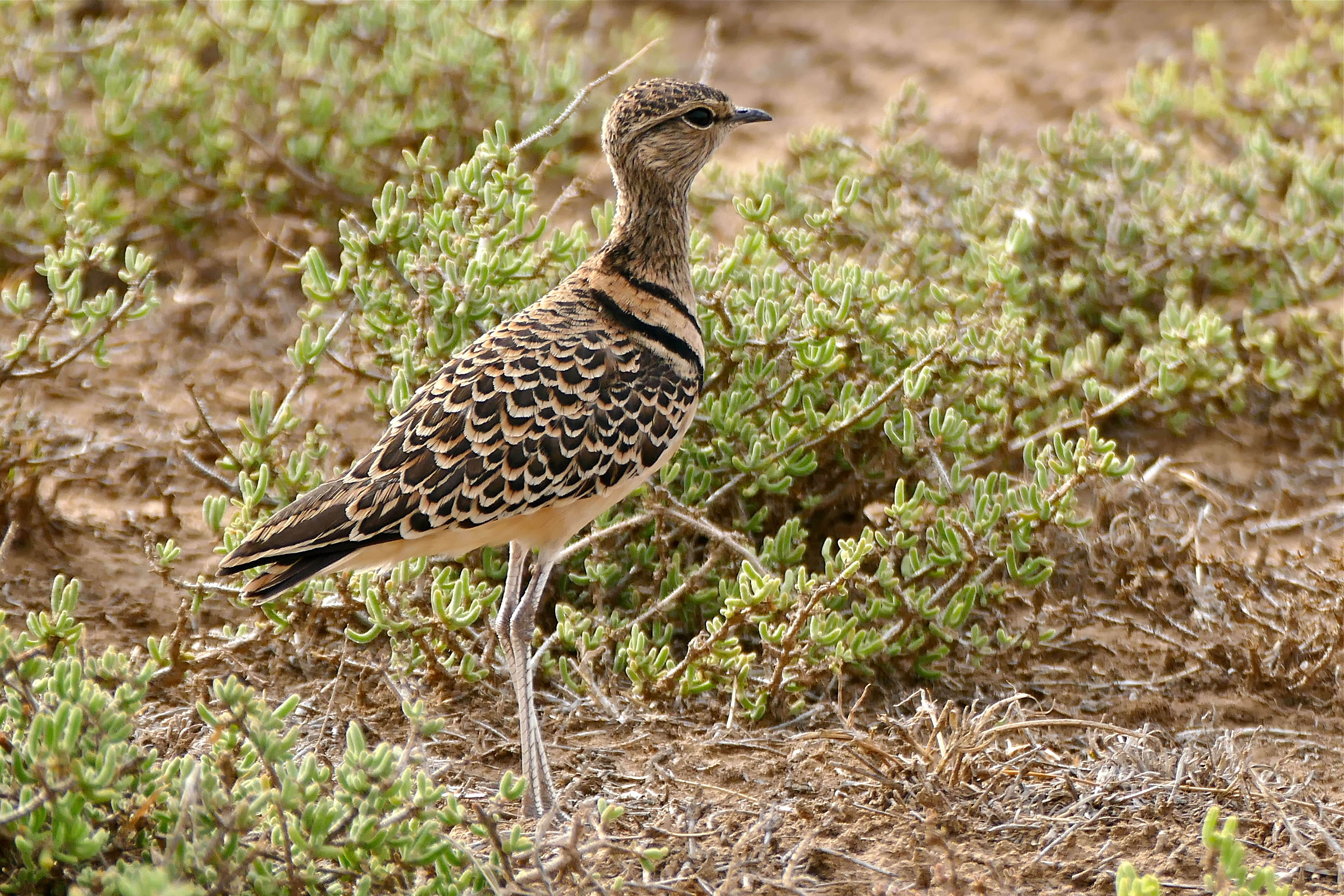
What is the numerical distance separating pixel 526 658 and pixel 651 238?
116cm

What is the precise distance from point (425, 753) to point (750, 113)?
196cm

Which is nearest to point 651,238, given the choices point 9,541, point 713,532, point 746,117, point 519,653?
point 746,117

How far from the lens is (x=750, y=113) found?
154 inches

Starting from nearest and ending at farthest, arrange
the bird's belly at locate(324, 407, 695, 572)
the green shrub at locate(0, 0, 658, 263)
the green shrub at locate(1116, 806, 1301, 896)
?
the green shrub at locate(1116, 806, 1301, 896)
the bird's belly at locate(324, 407, 695, 572)
the green shrub at locate(0, 0, 658, 263)

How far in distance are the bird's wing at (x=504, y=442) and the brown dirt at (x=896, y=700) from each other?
640 mm

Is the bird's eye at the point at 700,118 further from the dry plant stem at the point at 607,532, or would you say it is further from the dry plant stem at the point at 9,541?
the dry plant stem at the point at 9,541

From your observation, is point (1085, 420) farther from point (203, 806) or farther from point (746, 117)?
point (203, 806)

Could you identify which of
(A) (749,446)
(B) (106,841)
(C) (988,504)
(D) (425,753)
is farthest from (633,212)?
(B) (106,841)

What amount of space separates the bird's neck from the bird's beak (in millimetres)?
271

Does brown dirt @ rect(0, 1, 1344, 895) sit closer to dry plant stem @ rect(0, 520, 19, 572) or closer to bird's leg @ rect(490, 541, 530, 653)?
dry plant stem @ rect(0, 520, 19, 572)

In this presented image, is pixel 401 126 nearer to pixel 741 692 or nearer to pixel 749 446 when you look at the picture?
pixel 749 446

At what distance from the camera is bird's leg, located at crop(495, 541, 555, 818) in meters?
3.36

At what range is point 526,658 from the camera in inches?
138

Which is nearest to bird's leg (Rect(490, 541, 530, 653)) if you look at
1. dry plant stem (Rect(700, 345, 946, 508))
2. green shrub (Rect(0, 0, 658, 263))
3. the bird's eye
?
dry plant stem (Rect(700, 345, 946, 508))
